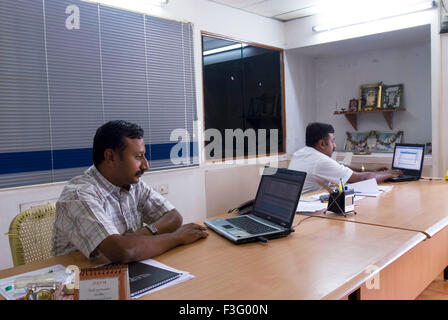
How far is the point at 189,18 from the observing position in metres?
3.84

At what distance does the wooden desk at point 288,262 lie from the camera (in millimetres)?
1219

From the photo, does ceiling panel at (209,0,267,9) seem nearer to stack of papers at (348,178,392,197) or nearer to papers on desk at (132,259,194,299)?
stack of papers at (348,178,392,197)

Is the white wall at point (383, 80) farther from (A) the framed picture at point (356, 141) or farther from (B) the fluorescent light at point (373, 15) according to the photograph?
(B) the fluorescent light at point (373, 15)

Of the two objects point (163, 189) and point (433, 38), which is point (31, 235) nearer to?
point (163, 189)

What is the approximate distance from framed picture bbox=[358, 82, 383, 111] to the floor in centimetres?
250

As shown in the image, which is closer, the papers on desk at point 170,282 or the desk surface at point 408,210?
the papers on desk at point 170,282

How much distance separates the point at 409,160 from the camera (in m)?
3.61

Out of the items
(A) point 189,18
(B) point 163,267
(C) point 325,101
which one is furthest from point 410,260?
(C) point 325,101

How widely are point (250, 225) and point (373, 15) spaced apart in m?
3.26

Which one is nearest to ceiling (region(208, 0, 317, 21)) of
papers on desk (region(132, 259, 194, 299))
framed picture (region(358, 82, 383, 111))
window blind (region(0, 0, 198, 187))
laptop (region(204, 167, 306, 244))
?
window blind (region(0, 0, 198, 187))

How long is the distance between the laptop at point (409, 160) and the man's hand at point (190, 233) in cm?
233

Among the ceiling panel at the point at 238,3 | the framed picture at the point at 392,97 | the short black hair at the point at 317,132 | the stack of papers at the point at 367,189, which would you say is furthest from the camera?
the framed picture at the point at 392,97

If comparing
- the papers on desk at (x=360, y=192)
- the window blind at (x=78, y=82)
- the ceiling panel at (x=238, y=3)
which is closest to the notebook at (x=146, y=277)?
the papers on desk at (x=360, y=192)

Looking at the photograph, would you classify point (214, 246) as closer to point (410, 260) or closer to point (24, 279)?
point (24, 279)
